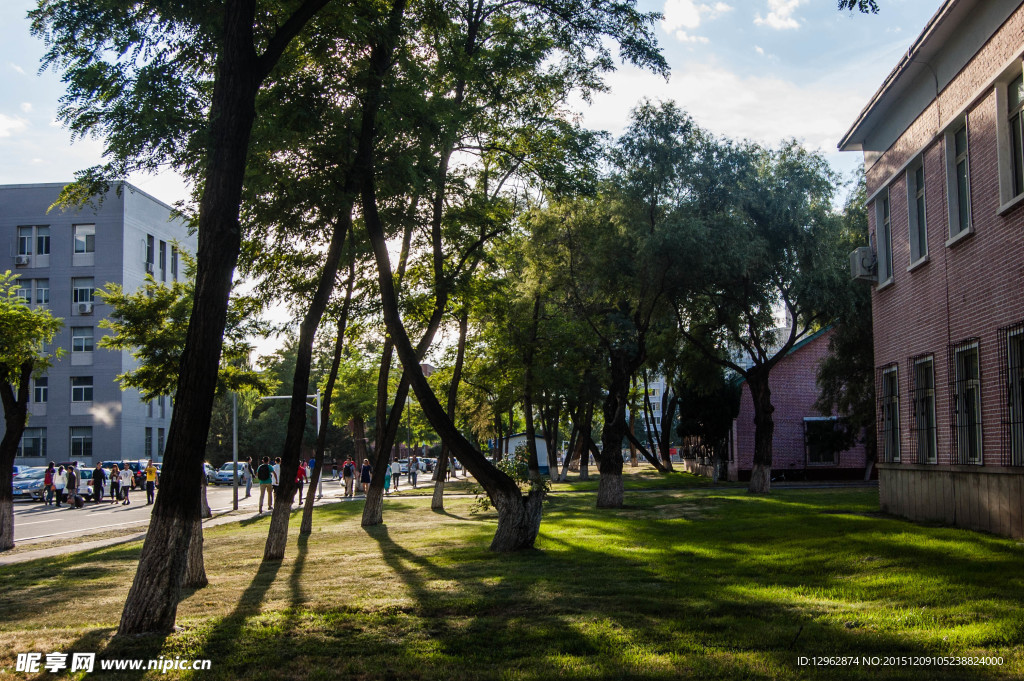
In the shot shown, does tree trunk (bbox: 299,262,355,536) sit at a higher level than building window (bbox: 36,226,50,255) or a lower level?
lower

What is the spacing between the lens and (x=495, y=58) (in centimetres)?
1838

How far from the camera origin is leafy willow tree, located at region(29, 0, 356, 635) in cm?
786

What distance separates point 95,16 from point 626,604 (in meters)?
8.51

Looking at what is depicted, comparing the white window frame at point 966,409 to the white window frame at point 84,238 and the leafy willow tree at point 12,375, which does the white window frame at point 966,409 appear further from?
the white window frame at point 84,238

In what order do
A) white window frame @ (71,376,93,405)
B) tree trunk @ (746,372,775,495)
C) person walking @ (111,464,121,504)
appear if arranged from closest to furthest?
1. tree trunk @ (746,372,775,495)
2. person walking @ (111,464,121,504)
3. white window frame @ (71,376,93,405)

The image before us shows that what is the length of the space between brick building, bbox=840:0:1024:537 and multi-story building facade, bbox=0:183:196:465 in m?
47.6

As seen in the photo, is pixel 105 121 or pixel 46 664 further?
pixel 105 121

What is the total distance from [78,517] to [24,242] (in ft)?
105

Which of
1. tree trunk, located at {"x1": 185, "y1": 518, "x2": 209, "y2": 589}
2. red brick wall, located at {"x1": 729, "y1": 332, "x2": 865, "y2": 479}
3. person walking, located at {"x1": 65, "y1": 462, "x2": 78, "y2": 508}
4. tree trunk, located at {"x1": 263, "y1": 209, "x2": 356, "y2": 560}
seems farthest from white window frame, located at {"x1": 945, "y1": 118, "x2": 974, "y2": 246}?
person walking, located at {"x1": 65, "y1": 462, "x2": 78, "y2": 508}

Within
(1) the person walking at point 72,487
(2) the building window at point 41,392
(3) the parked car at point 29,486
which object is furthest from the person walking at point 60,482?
(2) the building window at point 41,392

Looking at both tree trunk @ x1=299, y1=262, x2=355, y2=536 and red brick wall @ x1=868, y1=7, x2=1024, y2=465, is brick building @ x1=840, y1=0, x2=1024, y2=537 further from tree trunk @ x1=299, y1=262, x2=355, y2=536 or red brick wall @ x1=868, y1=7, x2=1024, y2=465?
tree trunk @ x1=299, y1=262, x2=355, y2=536

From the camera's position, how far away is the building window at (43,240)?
56.9 metres

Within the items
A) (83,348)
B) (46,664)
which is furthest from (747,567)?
(83,348)

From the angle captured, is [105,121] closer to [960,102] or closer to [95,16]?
[95,16]
